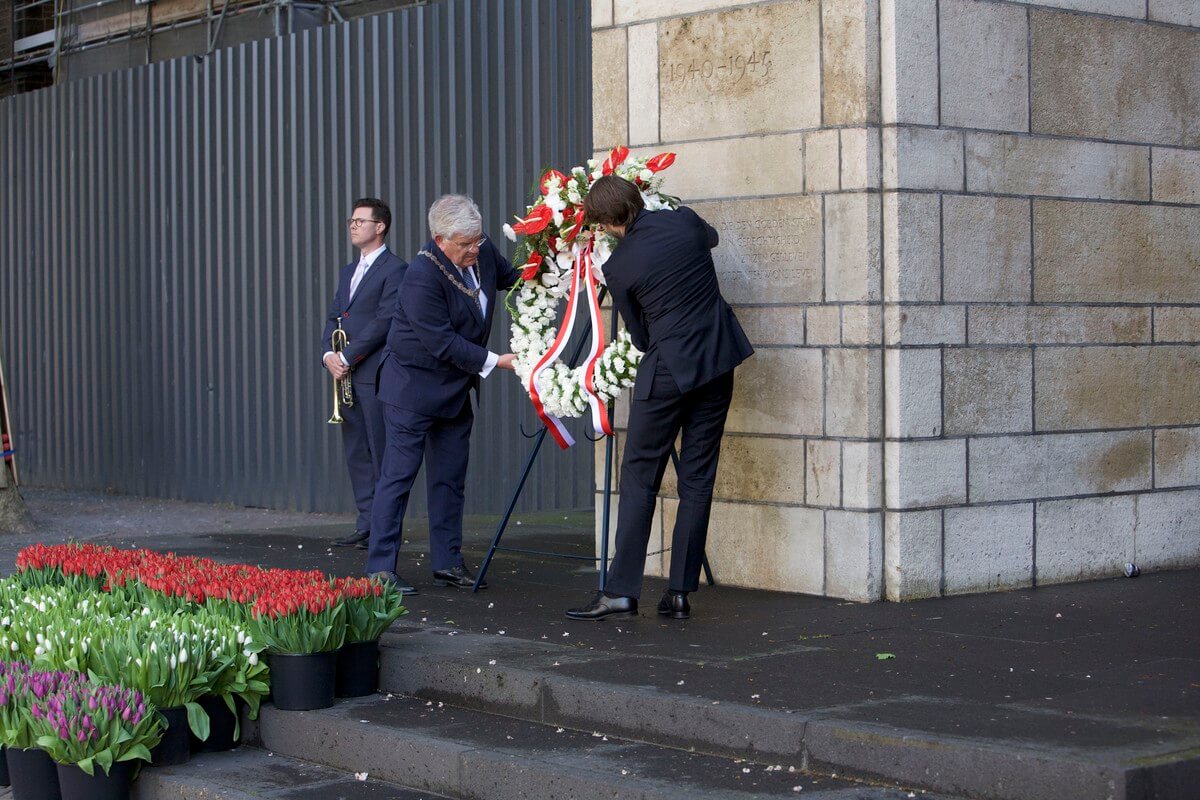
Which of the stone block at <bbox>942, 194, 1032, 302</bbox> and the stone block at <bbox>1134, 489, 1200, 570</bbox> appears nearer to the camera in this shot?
the stone block at <bbox>942, 194, 1032, 302</bbox>

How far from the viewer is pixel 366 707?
19.6 feet

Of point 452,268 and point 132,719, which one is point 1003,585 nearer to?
point 452,268

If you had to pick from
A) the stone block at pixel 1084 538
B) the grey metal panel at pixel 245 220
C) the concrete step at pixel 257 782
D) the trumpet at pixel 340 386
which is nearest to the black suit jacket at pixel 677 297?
the stone block at pixel 1084 538

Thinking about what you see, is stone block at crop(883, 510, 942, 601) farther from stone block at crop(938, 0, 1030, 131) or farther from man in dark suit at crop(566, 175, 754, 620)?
stone block at crop(938, 0, 1030, 131)

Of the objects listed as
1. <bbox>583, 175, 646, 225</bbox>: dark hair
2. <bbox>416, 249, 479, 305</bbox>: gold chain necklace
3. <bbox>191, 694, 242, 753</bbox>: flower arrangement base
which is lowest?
<bbox>191, 694, 242, 753</bbox>: flower arrangement base

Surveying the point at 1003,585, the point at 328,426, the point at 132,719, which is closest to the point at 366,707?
the point at 132,719

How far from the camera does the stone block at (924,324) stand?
7113 mm

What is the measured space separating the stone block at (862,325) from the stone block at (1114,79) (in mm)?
1295

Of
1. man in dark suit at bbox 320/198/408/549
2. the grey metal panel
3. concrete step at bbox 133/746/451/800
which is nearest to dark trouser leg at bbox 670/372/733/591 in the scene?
concrete step at bbox 133/746/451/800

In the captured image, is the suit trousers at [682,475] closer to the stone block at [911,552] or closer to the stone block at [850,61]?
the stone block at [911,552]

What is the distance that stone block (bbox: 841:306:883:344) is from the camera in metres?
7.12

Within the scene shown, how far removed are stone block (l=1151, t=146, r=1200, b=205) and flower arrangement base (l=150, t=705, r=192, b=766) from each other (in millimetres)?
5238

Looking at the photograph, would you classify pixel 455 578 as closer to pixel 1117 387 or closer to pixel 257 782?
pixel 257 782

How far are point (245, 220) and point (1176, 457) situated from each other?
780 centimetres
